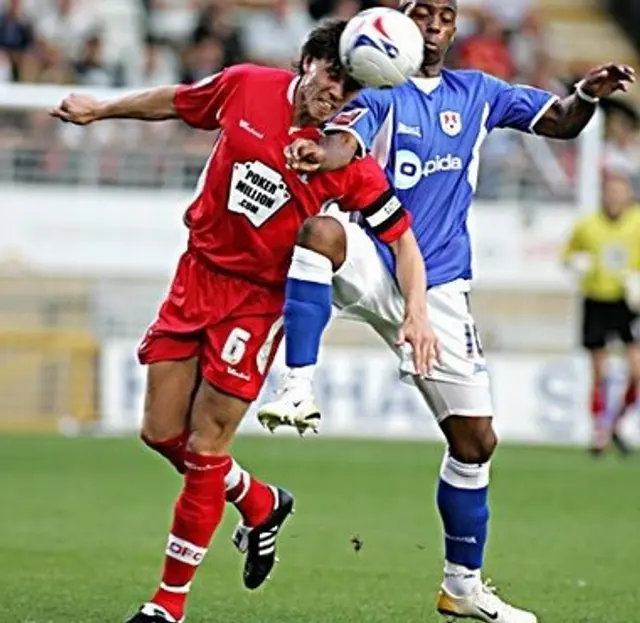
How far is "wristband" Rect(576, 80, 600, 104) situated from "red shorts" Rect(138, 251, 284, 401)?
4.74ft

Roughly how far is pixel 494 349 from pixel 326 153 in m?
12.7

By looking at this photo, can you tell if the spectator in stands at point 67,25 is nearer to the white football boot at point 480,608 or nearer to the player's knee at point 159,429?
the player's knee at point 159,429

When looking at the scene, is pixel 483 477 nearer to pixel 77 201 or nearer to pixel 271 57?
pixel 77 201

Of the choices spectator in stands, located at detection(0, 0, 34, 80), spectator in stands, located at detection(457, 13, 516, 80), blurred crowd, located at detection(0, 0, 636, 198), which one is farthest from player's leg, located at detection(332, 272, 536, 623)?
spectator in stands, located at detection(457, 13, 516, 80)

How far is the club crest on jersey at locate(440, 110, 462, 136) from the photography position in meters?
8.27

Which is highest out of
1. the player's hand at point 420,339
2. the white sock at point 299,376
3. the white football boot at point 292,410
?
the player's hand at point 420,339

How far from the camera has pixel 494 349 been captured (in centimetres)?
2014

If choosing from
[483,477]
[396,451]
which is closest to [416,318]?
[483,477]

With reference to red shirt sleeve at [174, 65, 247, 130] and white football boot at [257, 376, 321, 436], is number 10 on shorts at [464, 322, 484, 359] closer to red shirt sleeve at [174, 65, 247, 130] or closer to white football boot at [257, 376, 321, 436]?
white football boot at [257, 376, 321, 436]

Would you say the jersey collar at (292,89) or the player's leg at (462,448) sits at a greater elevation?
the jersey collar at (292,89)

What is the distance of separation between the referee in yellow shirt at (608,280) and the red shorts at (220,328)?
10862 millimetres

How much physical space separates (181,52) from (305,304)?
15638 mm

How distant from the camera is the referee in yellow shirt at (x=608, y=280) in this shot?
18.8m

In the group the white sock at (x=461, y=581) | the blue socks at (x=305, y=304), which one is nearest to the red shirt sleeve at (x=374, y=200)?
the blue socks at (x=305, y=304)
